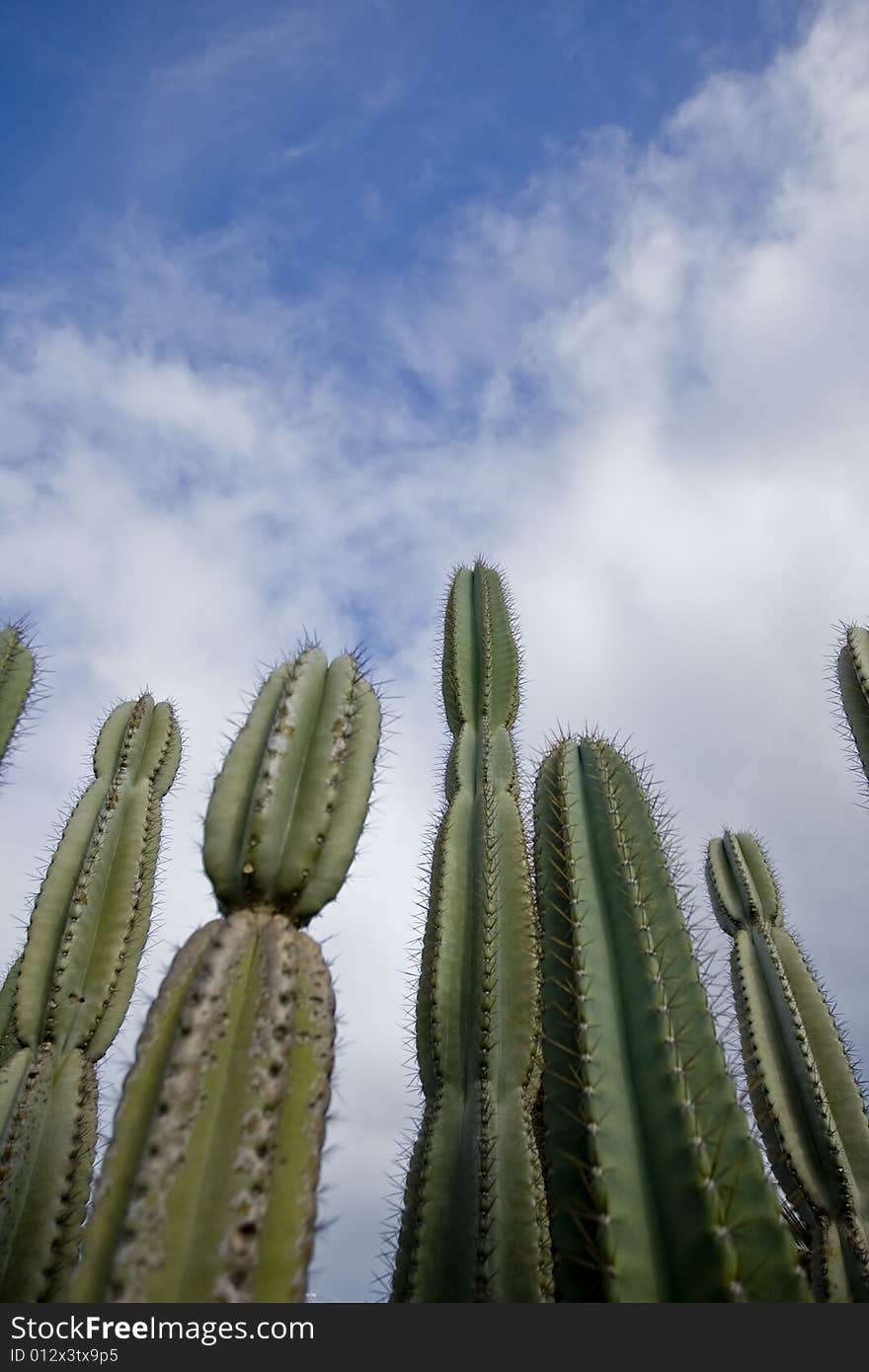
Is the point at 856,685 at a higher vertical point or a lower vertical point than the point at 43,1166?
higher

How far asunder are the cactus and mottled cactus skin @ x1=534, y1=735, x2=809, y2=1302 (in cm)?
318

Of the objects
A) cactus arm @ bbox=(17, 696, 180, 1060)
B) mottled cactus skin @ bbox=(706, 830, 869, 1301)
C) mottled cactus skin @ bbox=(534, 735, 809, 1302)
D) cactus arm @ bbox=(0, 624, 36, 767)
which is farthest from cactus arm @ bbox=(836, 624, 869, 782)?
cactus arm @ bbox=(0, 624, 36, 767)

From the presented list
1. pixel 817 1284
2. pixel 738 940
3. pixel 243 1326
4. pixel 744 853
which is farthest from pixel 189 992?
pixel 744 853

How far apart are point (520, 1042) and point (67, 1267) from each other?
2256mm

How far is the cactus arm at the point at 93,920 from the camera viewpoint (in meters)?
4.50

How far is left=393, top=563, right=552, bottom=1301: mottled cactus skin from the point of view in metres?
3.31

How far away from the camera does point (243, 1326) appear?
2078 millimetres

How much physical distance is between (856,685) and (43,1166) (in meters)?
5.38

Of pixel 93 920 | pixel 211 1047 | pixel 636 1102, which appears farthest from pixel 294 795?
pixel 93 920

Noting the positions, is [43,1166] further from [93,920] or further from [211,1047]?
[211,1047]

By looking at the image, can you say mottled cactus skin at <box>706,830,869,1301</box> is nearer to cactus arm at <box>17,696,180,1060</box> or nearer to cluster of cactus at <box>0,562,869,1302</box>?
cluster of cactus at <box>0,562,869,1302</box>

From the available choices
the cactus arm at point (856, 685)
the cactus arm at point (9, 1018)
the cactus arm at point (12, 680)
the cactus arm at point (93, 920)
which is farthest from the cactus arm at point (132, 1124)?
the cactus arm at point (856, 685)

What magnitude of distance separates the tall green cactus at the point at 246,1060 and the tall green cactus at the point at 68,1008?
6.79 feet

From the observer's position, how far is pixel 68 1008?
4.49 m
